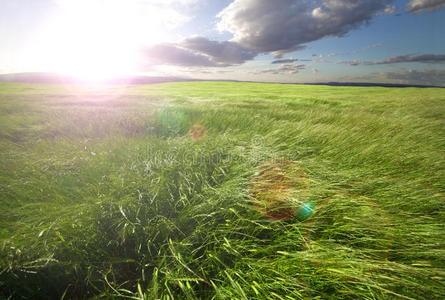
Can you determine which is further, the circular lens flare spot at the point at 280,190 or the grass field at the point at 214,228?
the circular lens flare spot at the point at 280,190

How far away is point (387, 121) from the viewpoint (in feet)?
12.6

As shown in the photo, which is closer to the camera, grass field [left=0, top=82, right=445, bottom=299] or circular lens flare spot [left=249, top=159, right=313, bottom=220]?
grass field [left=0, top=82, right=445, bottom=299]

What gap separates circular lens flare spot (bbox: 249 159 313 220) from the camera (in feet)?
4.87

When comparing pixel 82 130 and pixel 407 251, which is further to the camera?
pixel 82 130

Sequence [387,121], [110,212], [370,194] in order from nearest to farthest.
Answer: [110,212] → [370,194] → [387,121]

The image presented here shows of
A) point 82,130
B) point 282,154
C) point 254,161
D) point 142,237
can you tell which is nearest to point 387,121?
point 282,154

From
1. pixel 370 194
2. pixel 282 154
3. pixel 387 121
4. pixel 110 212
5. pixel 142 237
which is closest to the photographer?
pixel 142 237

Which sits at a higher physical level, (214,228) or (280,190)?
(280,190)

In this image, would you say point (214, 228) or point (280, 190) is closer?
point (214, 228)

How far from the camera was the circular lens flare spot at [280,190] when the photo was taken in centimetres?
148

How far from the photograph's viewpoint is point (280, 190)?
1.66 metres

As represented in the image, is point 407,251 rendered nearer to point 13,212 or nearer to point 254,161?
point 254,161

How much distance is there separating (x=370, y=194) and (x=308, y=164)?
64cm

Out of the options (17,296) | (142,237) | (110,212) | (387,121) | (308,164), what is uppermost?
(387,121)
